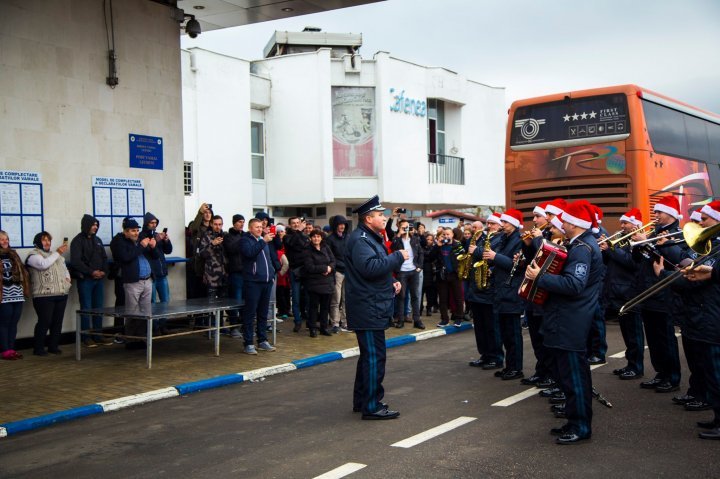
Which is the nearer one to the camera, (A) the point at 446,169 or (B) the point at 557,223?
(B) the point at 557,223

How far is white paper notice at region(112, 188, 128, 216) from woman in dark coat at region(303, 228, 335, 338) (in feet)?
10.4

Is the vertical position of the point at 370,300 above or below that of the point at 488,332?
above

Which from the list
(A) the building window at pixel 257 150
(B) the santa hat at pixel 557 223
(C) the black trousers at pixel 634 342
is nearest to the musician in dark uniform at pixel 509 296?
(C) the black trousers at pixel 634 342

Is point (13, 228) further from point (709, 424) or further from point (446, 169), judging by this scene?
point (446, 169)

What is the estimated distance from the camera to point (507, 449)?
6207 mm

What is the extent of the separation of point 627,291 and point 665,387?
175 cm

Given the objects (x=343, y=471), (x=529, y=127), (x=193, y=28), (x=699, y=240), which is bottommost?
(x=343, y=471)

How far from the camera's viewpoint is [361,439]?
6.66m

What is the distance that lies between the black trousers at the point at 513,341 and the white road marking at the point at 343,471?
3952 mm

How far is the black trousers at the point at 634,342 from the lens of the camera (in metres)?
9.28

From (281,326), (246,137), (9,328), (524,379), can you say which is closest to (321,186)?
(246,137)

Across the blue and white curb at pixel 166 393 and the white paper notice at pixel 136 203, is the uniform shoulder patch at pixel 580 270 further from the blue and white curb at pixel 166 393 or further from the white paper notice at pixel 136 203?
the white paper notice at pixel 136 203

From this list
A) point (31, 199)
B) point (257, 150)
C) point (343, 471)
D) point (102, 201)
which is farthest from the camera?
point (257, 150)

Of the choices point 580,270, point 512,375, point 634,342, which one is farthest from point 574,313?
point 634,342
